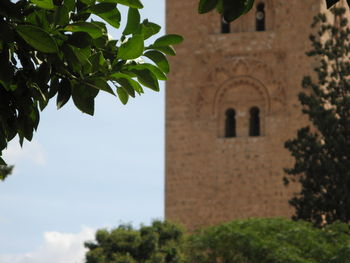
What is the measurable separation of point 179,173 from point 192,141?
44.4 inches

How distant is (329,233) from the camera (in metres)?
25.8

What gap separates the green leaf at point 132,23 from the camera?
4.01 m

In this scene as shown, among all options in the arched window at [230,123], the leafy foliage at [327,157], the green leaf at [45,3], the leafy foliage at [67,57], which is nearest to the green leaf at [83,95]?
the leafy foliage at [67,57]

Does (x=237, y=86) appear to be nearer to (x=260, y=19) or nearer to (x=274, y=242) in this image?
(x=260, y=19)

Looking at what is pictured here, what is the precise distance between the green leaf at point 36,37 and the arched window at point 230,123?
31.7 metres

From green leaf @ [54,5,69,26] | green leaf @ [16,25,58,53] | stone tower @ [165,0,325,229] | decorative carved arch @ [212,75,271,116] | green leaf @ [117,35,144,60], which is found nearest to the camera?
green leaf @ [16,25,58,53]

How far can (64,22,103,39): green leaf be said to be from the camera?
3.86 meters

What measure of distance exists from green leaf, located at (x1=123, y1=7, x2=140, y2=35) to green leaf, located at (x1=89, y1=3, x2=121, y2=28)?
41 millimetres

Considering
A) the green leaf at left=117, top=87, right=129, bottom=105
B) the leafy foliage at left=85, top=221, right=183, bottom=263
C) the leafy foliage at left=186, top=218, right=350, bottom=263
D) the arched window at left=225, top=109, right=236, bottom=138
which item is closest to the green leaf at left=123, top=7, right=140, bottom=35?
the green leaf at left=117, top=87, right=129, bottom=105

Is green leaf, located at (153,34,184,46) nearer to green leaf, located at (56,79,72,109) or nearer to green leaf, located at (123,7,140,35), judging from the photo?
green leaf, located at (123,7,140,35)

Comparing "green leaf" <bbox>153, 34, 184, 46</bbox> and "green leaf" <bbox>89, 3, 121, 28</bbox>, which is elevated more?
"green leaf" <bbox>89, 3, 121, 28</bbox>

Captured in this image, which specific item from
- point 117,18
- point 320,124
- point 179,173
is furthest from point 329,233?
point 117,18

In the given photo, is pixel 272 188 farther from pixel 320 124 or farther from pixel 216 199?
pixel 320 124

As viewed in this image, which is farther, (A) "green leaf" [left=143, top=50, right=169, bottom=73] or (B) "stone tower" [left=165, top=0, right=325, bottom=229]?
(B) "stone tower" [left=165, top=0, right=325, bottom=229]
